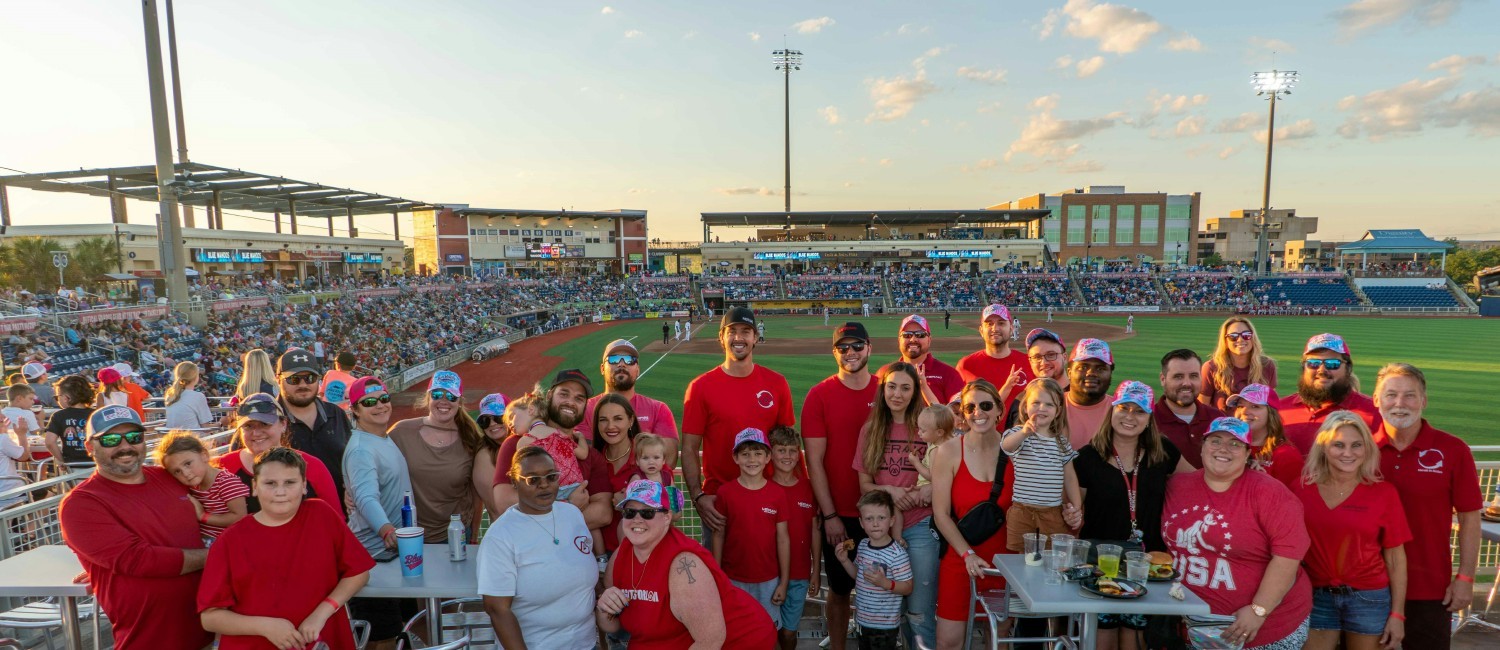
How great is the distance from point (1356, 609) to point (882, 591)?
288 cm

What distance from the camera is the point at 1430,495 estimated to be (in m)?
4.12

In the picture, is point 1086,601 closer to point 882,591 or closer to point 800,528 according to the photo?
point 882,591

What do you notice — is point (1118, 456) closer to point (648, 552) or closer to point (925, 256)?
point (648, 552)

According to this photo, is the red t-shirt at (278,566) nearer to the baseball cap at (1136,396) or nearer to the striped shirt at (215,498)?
the striped shirt at (215,498)

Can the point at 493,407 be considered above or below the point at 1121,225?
below

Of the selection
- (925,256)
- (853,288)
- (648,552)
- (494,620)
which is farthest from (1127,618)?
(925,256)

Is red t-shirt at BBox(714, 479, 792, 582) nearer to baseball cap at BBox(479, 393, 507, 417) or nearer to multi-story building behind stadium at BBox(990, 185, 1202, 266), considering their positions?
baseball cap at BBox(479, 393, 507, 417)

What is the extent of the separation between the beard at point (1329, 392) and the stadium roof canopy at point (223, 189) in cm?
3619

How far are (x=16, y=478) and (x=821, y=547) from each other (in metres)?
8.86

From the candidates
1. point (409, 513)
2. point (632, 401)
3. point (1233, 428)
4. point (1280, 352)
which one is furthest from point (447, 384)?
point (1280, 352)

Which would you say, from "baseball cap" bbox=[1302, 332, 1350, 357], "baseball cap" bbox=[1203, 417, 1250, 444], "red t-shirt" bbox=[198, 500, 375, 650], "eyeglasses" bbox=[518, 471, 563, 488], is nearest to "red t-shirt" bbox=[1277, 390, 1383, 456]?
"baseball cap" bbox=[1302, 332, 1350, 357]

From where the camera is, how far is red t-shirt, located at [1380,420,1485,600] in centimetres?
410

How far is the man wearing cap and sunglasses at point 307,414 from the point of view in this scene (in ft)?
16.6

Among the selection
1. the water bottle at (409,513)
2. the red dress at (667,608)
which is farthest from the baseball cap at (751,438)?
the water bottle at (409,513)
